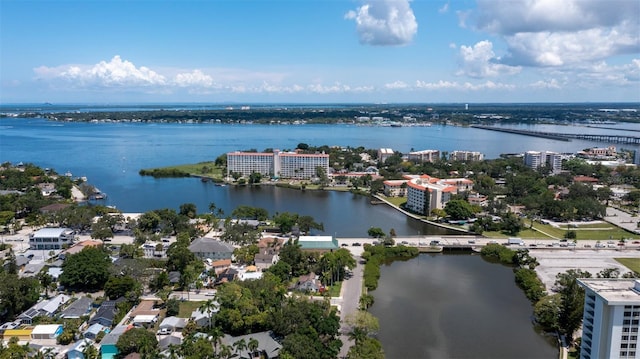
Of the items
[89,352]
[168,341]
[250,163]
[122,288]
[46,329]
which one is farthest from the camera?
[250,163]

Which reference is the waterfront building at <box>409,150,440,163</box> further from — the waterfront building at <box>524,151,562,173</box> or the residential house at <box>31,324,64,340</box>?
the residential house at <box>31,324,64,340</box>

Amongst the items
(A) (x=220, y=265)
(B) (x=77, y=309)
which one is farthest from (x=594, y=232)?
(B) (x=77, y=309)

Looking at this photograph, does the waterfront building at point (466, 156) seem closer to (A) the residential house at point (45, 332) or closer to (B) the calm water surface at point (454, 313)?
(B) the calm water surface at point (454, 313)

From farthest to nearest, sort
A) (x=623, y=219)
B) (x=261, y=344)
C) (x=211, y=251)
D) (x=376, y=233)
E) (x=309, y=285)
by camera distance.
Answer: (x=623, y=219), (x=376, y=233), (x=211, y=251), (x=309, y=285), (x=261, y=344)

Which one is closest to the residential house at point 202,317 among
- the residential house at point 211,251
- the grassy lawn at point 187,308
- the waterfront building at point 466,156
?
the grassy lawn at point 187,308

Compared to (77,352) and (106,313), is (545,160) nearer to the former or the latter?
(106,313)

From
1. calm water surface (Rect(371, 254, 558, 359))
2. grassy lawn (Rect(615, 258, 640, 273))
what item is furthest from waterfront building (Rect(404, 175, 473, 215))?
grassy lawn (Rect(615, 258, 640, 273))

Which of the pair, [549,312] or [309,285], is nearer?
[549,312]
